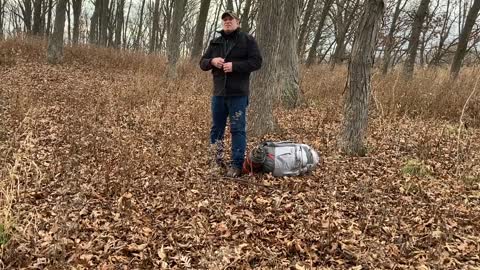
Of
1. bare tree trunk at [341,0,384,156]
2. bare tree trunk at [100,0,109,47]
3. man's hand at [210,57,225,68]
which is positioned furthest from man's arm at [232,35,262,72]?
bare tree trunk at [100,0,109,47]

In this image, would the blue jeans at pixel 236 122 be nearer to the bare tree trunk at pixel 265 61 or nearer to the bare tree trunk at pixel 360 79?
the bare tree trunk at pixel 265 61

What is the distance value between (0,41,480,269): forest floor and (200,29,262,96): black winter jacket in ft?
3.41

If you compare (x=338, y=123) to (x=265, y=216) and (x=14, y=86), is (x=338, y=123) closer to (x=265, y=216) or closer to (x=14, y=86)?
(x=265, y=216)

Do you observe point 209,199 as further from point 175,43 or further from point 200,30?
point 200,30

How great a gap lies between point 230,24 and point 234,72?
1.81ft

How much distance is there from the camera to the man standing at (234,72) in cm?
454

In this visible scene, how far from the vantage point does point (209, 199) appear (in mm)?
4168

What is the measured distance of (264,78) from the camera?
590 centimetres

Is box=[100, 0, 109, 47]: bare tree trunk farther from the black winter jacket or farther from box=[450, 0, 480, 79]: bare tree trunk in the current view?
the black winter jacket

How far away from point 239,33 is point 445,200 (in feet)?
9.57

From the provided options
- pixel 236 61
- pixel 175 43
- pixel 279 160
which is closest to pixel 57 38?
pixel 175 43

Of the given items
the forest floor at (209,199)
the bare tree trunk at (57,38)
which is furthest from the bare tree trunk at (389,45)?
the bare tree trunk at (57,38)

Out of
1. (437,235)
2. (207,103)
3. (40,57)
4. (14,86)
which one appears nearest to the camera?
(437,235)

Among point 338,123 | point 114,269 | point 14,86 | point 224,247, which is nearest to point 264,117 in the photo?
point 338,123
